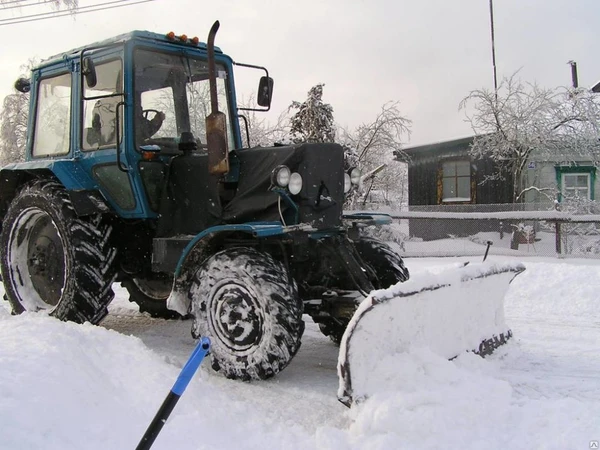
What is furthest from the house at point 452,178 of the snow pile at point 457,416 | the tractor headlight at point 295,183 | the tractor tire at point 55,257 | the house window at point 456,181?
the snow pile at point 457,416

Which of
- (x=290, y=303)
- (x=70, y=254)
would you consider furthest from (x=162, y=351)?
(x=290, y=303)

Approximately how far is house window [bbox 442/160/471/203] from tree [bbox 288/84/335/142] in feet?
21.3

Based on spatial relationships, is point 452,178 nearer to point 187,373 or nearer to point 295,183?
point 295,183

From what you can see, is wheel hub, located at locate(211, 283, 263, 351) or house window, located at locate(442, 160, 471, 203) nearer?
wheel hub, located at locate(211, 283, 263, 351)

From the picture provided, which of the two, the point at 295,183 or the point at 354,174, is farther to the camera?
the point at 354,174

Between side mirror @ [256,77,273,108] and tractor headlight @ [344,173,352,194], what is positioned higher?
side mirror @ [256,77,273,108]

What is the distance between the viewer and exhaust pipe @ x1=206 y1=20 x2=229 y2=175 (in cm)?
460

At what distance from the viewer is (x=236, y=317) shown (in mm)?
4434

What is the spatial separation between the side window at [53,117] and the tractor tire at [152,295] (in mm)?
1575

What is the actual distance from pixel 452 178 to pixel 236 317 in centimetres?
1677

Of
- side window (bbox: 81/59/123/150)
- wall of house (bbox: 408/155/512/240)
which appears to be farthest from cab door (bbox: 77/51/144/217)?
wall of house (bbox: 408/155/512/240)

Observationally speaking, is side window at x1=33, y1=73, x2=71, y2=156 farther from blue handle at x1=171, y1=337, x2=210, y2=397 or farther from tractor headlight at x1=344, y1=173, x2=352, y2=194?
blue handle at x1=171, y1=337, x2=210, y2=397

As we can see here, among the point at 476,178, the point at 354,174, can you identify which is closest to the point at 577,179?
the point at 476,178

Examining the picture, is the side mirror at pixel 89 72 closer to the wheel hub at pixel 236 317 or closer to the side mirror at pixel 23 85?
the side mirror at pixel 23 85
